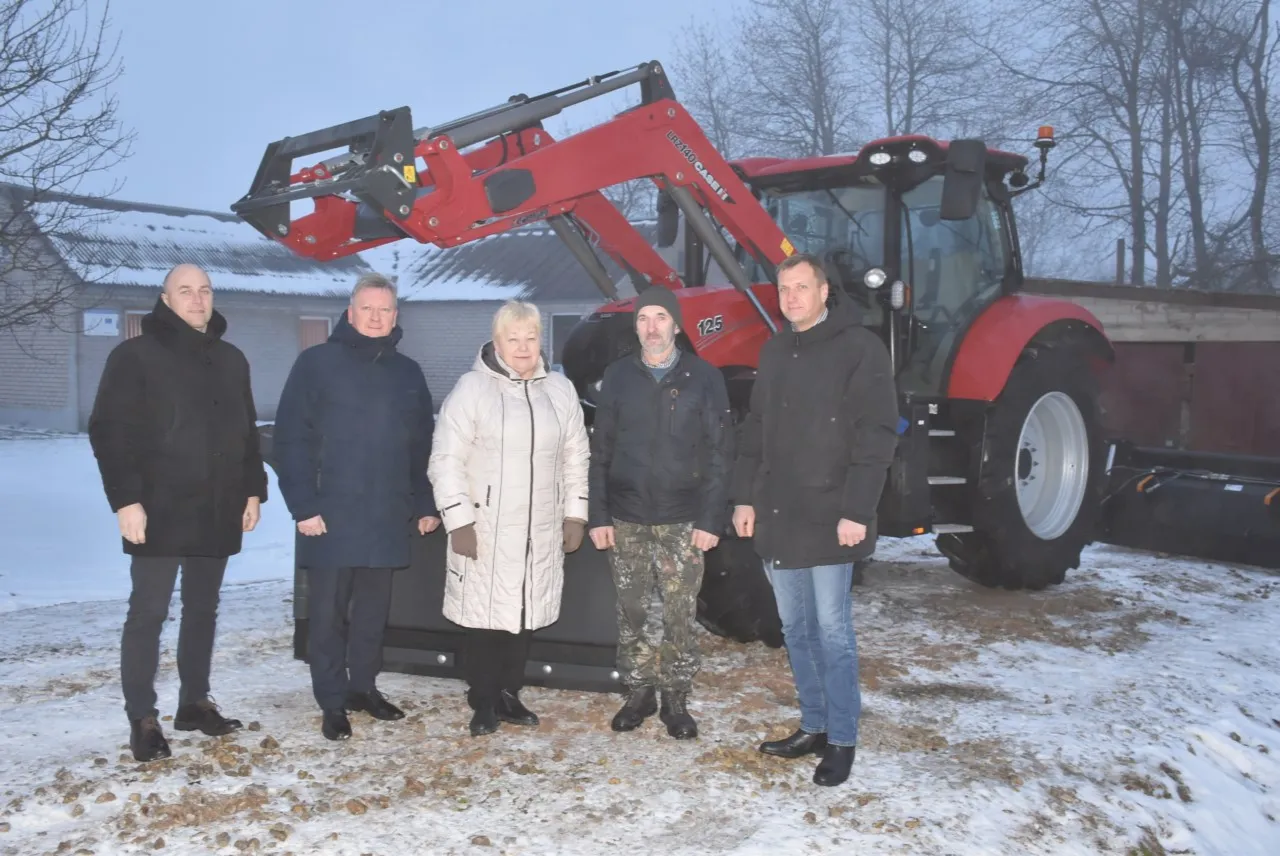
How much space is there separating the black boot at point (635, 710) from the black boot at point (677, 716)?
7 centimetres

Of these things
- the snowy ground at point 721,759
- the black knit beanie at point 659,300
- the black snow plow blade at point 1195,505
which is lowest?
the snowy ground at point 721,759

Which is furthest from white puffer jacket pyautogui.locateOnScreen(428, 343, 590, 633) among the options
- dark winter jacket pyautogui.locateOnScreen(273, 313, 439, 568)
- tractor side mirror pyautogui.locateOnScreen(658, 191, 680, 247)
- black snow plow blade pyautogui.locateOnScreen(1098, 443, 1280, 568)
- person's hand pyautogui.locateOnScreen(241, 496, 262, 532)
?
black snow plow blade pyautogui.locateOnScreen(1098, 443, 1280, 568)

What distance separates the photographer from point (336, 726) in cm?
421

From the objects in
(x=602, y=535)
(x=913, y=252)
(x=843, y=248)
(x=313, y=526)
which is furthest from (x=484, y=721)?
(x=913, y=252)

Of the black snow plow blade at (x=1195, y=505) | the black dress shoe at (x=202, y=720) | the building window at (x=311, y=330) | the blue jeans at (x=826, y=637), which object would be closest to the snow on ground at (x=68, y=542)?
the black dress shoe at (x=202, y=720)

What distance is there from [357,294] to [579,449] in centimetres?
106

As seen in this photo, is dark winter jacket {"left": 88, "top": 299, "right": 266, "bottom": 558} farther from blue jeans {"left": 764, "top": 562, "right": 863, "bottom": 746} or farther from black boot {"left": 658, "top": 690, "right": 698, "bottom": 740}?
blue jeans {"left": 764, "top": 562, "right": 863, "bottom": 746}

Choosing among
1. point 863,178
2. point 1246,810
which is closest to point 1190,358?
point 863,178

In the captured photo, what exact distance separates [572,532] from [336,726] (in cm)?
119

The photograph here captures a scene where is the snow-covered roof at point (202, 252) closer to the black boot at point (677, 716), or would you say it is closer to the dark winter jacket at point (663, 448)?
the dark winter jacket at point (663, 448)

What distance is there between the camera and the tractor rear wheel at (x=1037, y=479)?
20.7 feet

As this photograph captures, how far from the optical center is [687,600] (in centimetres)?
429

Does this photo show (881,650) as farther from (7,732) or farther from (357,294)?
(7,732)

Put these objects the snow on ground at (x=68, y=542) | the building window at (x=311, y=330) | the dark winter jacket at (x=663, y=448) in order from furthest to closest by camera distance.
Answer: the building window at (x=311, y=330) → the snow on ground at (x=68, y=542) → the dark winter jacket at (x=663, y=448)
